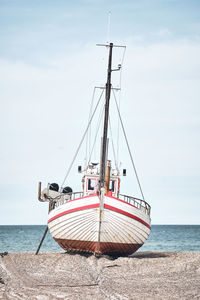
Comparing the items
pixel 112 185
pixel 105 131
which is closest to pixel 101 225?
pixel 112 185

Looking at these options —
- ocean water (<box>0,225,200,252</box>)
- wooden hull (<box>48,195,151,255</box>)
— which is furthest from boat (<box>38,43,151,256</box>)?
ocean water (<box>0,225,200,252</box>)

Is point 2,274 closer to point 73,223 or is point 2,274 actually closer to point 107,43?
point 73,223

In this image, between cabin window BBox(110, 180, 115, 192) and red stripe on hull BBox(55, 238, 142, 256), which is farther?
cabin window BBox(110, 180, 115, 192)

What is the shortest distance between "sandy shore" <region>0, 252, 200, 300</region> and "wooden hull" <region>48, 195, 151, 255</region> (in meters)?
0.67

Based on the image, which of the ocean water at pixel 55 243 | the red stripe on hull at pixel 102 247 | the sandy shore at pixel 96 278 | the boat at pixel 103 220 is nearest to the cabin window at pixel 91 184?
the boat at pixel 103 220

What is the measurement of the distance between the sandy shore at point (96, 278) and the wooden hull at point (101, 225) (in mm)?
673

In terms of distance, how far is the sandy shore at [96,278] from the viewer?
39.6 ft

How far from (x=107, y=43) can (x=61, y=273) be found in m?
11.1

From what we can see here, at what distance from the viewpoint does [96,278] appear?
14977 millimetres

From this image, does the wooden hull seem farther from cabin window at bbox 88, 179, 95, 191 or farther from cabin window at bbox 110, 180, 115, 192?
cabin window at bbox 110, 180, 115, 192

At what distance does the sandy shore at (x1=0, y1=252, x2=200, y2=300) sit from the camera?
12.1 m

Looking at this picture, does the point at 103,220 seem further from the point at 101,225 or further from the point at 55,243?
the point at 55,243

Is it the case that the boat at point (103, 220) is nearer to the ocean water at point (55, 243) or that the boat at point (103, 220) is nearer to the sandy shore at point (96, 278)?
the sandy shore at point (96, 278)

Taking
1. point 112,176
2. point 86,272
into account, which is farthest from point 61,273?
point 112,176
